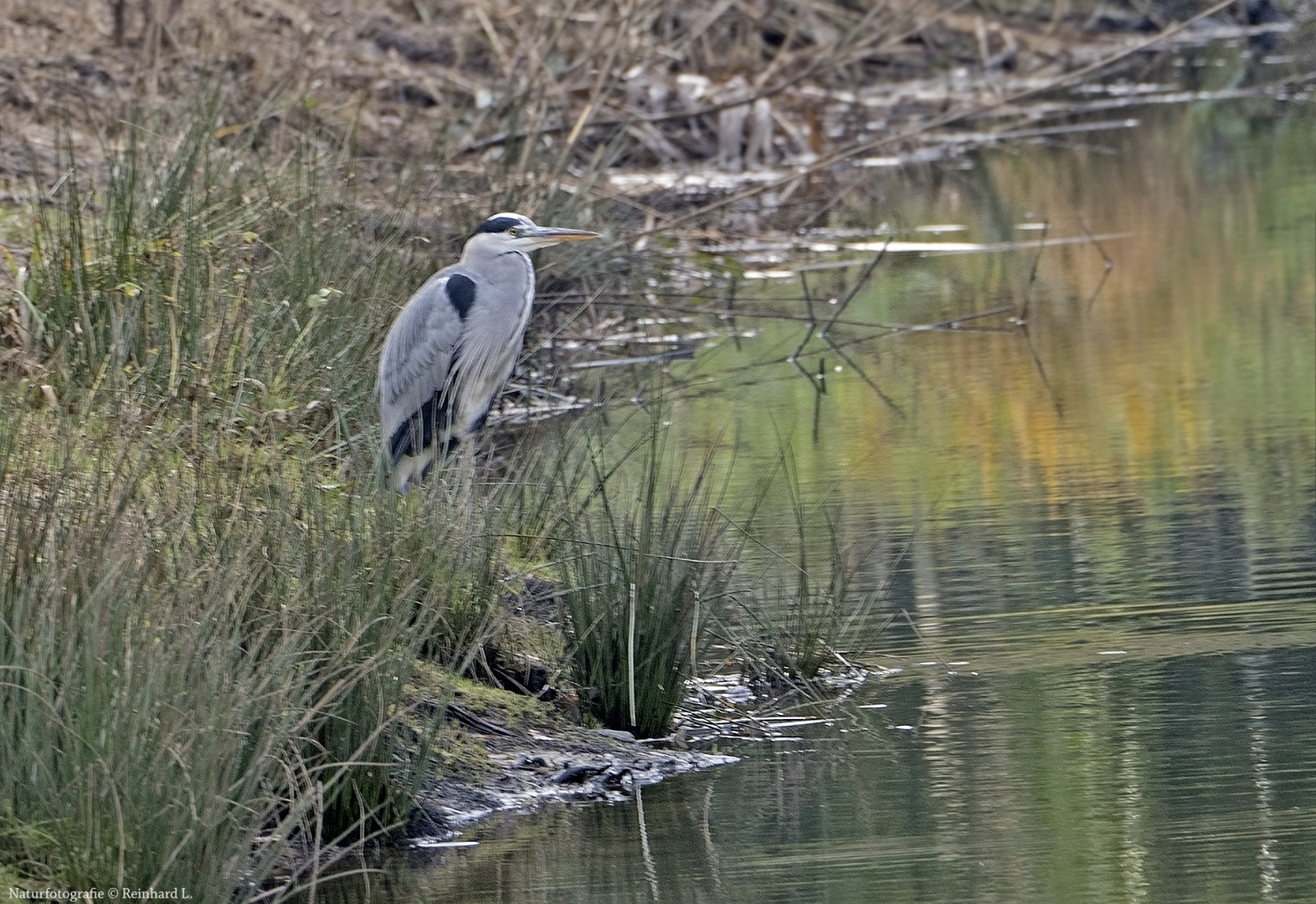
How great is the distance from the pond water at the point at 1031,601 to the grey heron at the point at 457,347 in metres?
1.16

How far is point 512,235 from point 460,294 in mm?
363

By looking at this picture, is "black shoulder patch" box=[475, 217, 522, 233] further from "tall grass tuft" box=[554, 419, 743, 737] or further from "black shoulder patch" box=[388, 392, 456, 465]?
"tall grass tuft" box=[554, 419, 743, 737]

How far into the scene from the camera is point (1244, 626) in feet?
18.3

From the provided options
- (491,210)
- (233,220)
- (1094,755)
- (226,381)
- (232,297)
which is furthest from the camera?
(491,210)

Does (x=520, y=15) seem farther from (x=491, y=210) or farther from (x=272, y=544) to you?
(x=272, y=544)

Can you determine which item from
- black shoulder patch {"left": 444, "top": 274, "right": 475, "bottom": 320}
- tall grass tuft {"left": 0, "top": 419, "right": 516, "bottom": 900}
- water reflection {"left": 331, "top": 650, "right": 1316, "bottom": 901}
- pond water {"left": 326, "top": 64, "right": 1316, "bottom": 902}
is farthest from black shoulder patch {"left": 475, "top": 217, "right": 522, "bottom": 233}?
water reflection {"left": 331, "top": 650, "right": 1316, "bottom": 901}

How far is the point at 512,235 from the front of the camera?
287 inches

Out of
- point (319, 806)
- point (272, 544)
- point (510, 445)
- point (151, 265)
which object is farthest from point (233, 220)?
point (319, 806)

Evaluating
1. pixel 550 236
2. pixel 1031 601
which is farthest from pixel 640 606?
pixel 550 236

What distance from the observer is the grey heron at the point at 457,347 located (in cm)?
682

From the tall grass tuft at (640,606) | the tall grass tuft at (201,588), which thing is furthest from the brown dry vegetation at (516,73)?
the tall grass tuft at (640,606)

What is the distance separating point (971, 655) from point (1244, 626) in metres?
0.67

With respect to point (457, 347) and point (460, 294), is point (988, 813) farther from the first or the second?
point (460, 294)

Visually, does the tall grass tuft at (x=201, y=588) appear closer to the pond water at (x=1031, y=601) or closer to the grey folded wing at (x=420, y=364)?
the grey folded wing at (x=420, y=364)
